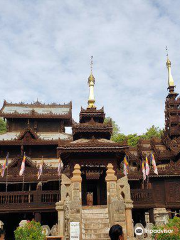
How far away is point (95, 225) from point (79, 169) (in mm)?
3483

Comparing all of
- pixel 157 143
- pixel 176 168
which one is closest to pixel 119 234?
pixel 176 168

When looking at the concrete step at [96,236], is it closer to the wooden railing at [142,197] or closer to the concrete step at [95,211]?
the concrete step at [95,211]

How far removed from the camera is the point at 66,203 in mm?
14969

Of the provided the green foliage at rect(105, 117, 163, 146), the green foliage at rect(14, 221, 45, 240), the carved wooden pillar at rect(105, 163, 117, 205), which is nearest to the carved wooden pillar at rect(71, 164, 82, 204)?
the carved wooden pillar at rect(105, 163, 117, 205)

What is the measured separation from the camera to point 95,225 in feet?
46.8

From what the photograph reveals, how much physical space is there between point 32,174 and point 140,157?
13727mm

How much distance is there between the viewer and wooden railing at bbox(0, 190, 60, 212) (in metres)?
21.0

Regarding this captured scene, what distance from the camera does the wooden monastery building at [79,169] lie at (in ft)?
60.2

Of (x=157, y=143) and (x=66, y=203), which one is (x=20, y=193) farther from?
(x=157, y=143)

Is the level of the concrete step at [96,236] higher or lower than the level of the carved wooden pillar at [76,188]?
lower

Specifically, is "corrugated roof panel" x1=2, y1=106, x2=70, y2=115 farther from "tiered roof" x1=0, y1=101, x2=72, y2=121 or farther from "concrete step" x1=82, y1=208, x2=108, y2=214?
"concrete step" x1=82, y1=208, x2=108, y2=214

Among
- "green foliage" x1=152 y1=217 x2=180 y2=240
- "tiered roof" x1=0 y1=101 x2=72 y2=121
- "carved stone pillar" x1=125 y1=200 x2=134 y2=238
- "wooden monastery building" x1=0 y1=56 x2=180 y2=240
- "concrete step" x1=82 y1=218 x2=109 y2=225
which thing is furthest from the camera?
"tiered roof" x1=0 y1=101 x2=72 y2=121

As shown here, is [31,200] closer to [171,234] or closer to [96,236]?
[96,236]

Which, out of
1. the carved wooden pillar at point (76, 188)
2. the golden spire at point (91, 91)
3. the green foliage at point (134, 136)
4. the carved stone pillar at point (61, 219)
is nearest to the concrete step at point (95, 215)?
the carved wooden pillar at point (76, 188)
